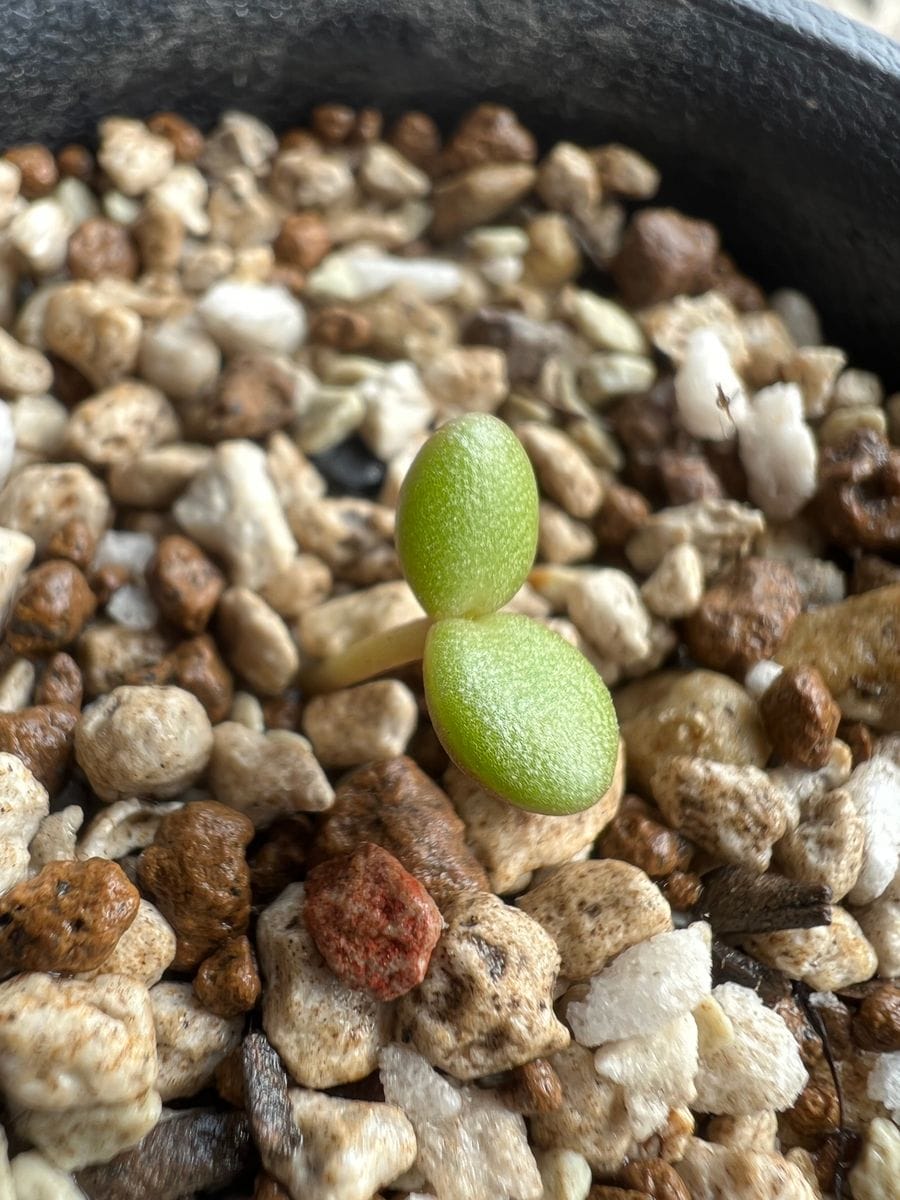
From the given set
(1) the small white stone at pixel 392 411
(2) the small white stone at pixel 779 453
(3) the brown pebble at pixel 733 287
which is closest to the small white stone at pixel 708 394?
(2) the small white stone at pixel 779 453

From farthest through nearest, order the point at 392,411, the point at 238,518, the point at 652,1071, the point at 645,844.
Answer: the point at 392,411 → the point at 238,518 → the point at 645,844 → the point at 652,1071

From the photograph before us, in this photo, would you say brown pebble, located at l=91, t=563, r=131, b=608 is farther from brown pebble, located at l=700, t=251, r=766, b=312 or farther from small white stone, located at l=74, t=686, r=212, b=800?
brown pebble, located at l=700, t=251, r=766, b=312

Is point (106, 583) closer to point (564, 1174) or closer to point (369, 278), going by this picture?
point (369, 278)

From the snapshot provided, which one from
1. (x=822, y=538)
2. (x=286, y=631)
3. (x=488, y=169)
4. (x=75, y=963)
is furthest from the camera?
(x=488, y=169)

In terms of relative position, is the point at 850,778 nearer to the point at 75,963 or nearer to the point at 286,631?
the point at 286,631

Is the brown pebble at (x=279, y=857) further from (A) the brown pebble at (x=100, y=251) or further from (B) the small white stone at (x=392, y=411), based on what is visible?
(A) the brown pebble at (x=100, y=251)

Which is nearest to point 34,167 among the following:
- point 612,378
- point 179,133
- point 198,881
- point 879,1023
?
point 179,133

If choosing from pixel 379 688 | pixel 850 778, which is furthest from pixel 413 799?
pixel 850 778
